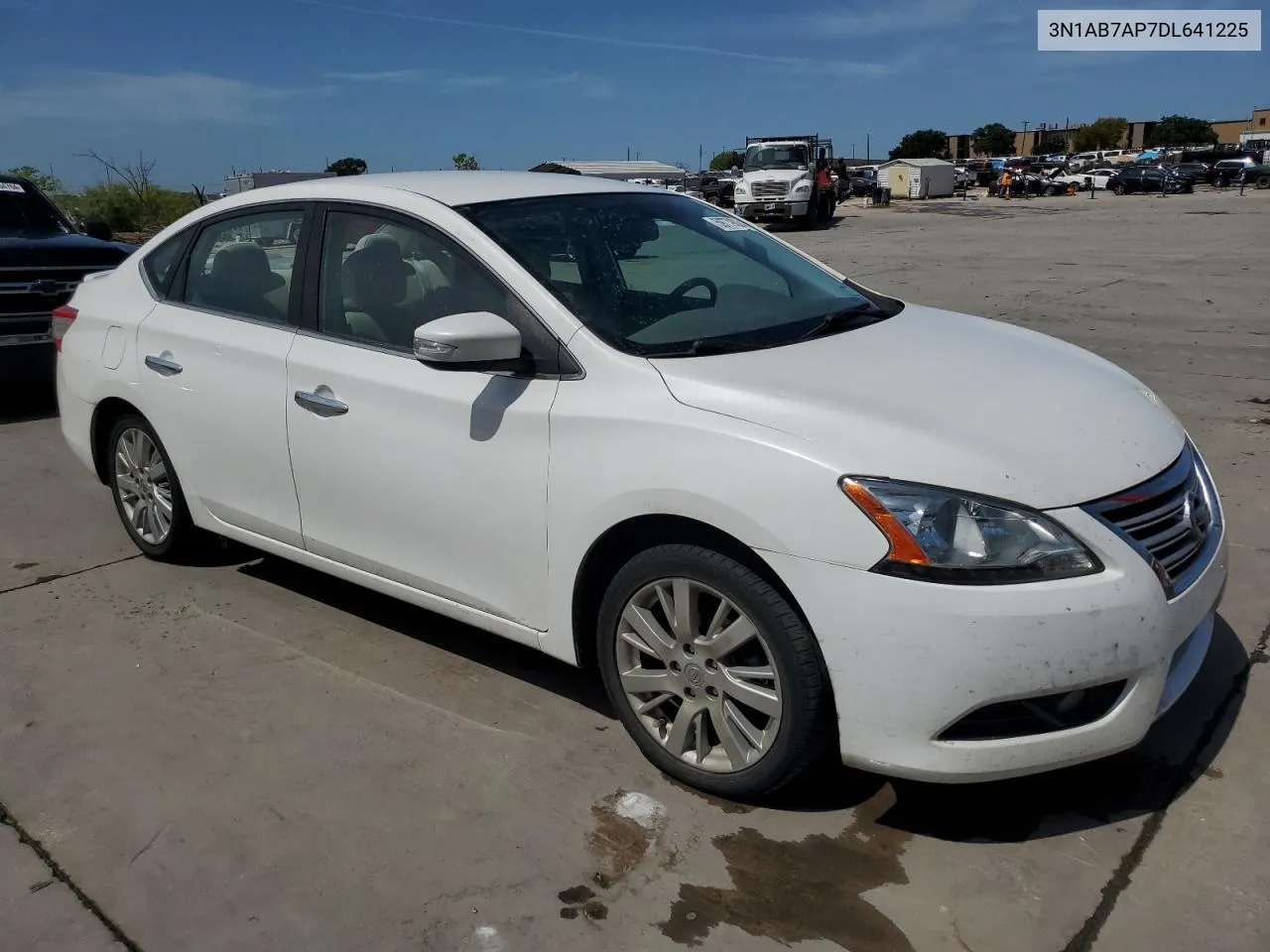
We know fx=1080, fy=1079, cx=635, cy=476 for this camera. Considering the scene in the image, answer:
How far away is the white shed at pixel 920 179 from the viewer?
5819 cm

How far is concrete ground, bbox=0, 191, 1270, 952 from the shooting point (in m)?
2.52

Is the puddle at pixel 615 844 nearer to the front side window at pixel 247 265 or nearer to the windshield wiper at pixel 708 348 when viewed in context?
the windshield wiper at pixel 708 348

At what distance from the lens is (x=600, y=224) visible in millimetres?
3719

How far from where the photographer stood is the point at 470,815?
2.94 m

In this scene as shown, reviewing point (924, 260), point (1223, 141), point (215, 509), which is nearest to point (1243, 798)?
point (215, 509)

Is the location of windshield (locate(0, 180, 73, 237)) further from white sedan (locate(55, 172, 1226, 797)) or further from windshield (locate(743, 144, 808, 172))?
windshield (locate(743, 144, 808, 172))

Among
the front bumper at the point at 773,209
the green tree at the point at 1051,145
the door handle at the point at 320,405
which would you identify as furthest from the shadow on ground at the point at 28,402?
→ the green tree at the point at 1051,145

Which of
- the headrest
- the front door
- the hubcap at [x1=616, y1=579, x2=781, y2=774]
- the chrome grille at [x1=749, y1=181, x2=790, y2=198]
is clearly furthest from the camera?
the chrome grille at [x1=749, y1=181, x2=790, y2=198]

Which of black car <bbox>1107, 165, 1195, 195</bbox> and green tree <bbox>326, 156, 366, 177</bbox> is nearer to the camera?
green tree <bbox>326, 156, 366, 177</bbox>

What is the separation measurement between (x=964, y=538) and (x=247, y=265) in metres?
2.99

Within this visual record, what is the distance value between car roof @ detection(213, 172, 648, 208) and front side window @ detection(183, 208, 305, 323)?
0.10 meters

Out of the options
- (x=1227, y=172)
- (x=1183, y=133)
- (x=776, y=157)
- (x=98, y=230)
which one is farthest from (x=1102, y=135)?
→ (x=98, y=230)

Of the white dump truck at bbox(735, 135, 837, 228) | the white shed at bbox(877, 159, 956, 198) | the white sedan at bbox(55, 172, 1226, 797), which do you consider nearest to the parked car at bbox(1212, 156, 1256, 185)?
the white shed at bbox(877, 159, 956, 198)

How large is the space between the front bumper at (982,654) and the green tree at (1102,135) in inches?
5913
